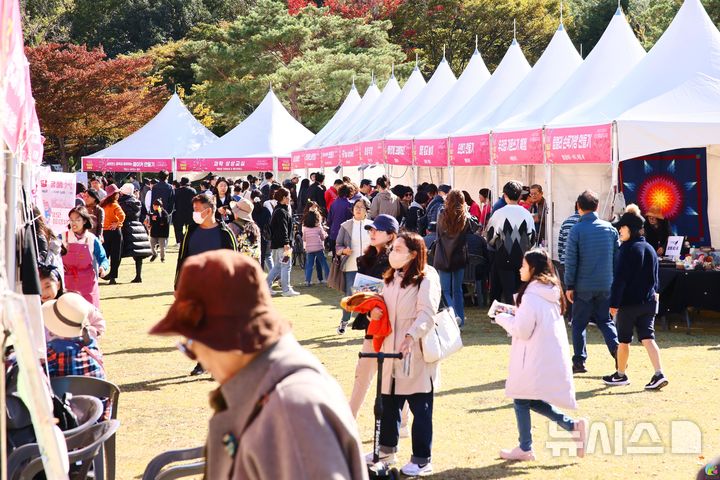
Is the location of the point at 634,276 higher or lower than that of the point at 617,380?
higher

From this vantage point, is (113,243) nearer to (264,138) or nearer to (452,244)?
(452,244)

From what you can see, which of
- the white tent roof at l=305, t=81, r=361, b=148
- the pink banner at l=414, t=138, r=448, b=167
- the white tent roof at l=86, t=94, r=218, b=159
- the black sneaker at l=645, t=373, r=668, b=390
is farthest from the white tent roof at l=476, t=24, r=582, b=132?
the white tent roof at l=86, t=94, r=218, b=159

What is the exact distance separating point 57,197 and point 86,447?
8248 millimetres

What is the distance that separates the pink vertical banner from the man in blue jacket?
12.9 metres

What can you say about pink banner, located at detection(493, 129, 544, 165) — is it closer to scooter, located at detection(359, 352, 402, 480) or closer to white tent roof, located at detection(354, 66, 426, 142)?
white tent roof, located at detection(354, 66, 426, 142)

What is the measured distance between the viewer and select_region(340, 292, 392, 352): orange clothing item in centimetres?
633

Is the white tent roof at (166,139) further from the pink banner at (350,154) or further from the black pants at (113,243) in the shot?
the black pants at (113,243)

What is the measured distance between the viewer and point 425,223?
48.8 feet

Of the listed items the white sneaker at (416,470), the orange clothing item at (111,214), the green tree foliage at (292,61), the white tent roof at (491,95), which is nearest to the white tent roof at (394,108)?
the white tent roof at (491,95)

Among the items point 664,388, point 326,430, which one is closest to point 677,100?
point 664,388

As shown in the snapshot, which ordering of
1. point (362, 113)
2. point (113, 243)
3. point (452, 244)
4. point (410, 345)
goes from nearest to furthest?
point (410, 345) < point (452, 244) < point (113, 243) < point (362, 113)

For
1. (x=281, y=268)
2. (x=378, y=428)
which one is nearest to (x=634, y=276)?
(x=378, y=428)

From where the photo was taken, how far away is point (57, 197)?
1227cm

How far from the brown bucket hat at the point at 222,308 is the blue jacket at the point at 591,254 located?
289 inches
